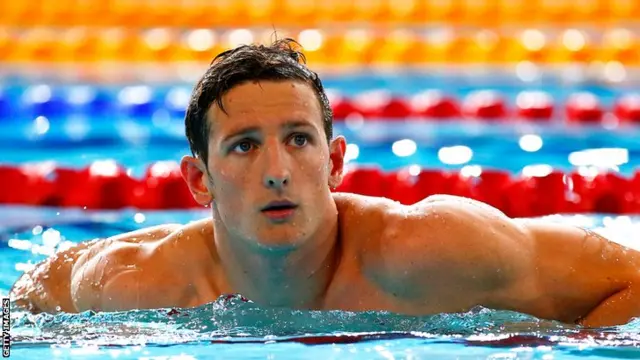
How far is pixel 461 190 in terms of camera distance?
485 centimetres

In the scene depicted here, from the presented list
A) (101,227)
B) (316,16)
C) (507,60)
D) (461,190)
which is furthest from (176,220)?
(316,16)

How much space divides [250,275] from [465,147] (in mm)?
4084

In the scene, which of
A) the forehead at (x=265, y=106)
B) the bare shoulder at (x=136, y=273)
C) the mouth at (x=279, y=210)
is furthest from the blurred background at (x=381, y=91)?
the mouth at (x=279, y=210)

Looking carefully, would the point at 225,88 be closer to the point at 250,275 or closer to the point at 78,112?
the point at 250,275

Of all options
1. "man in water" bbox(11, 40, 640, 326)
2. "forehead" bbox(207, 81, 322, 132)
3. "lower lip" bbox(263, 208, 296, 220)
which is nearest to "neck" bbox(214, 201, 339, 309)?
"man in water" bbox(11, 40, 640, 326)

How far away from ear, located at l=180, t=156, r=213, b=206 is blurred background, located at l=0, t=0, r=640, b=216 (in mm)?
2330

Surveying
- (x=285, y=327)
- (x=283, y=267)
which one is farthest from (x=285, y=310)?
(x=283, y=267)

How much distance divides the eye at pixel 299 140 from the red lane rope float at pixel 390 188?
2436 mm

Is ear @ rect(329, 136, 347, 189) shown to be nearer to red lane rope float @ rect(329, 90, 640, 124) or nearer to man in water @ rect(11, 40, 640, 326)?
man in water @ rect(11, 40, 640, 326)

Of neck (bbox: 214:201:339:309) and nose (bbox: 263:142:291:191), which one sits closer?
nose (bbox: 263:142:291:191)

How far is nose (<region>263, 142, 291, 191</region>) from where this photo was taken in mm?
2369

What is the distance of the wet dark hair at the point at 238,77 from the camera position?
254 cm

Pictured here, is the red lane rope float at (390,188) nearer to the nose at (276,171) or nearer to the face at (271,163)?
the face at (271,163)

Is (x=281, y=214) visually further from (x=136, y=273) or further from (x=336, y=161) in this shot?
(x=136, y=273)
